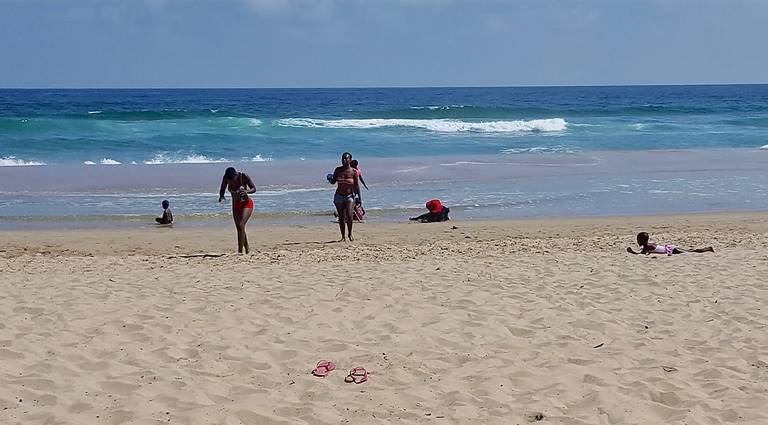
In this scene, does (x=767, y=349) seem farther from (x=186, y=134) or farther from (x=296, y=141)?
(x=186, y=134)

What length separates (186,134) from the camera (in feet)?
123

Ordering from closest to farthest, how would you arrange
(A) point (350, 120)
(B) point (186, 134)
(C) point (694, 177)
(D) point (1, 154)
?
1. (C) point (694, 177)
2. (D) point (1, 154)
3. (B) point (186, 134)
4. (A) point (350, 120)

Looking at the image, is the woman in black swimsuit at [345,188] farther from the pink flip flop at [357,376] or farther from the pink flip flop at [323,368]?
the pink flip flop at [357,376]

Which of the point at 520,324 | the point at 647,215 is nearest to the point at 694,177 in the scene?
the point at 647,215

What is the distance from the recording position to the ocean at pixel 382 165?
16594 millimetres

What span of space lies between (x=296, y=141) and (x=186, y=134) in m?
5.75

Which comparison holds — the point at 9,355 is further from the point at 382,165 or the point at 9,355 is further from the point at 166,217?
the point at 382,165

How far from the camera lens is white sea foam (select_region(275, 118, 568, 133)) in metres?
44.1

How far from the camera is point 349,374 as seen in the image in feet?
17.6

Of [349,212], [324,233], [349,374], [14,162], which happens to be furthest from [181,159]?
[349,374]

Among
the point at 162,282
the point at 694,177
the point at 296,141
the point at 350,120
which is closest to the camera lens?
the point at 162,282

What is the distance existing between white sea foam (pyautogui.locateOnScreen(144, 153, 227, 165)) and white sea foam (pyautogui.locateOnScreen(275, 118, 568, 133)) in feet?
47.9

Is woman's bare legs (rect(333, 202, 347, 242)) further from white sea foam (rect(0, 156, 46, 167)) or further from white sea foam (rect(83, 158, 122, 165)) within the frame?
white sea foam (rect(0, 156, 46, 167))

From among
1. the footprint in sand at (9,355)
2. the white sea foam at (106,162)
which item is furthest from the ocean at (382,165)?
the footprint in sand at (9,355)
